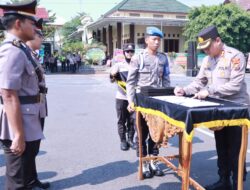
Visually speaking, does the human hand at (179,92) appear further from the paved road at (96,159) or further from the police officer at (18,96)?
the police officer at (18,96)

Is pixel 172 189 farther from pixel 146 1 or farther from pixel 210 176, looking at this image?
pixel 146 1

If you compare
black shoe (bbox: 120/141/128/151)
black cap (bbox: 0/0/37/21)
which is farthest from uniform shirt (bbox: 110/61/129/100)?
black cap (bbox: 0/0/37/21)

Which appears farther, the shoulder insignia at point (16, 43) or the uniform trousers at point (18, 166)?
the uniform trousers at point (18, 166)

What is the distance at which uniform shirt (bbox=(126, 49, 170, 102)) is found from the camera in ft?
15.8

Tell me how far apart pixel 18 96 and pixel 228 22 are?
26344mm

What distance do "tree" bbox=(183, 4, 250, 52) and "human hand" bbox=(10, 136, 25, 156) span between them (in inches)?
1001

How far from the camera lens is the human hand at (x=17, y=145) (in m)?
2.71

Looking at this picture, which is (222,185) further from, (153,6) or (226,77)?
(153,6)

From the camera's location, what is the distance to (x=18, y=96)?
2811 millimetres

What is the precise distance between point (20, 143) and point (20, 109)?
0.86 ft

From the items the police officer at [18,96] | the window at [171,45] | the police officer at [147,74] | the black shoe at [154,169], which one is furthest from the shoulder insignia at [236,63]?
the window at [171,45]

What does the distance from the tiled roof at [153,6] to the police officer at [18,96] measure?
31476 millimetres

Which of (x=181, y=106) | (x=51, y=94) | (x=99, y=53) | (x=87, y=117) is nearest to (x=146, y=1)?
(x=99, y=53)

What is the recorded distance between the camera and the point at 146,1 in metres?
36.4
